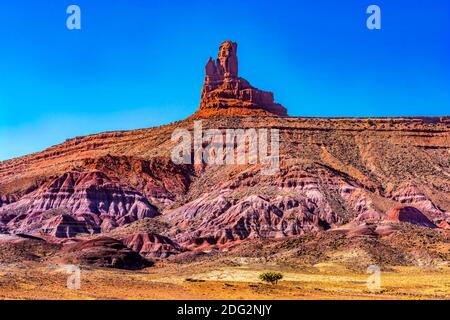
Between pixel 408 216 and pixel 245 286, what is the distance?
8094cm

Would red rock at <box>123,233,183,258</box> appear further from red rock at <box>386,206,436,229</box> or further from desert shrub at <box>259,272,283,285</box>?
desert shrub at <box>259,272,283,285</box>

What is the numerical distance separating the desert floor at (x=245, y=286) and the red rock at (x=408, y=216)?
4359 cm

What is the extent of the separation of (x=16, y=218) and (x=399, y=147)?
9612 cm

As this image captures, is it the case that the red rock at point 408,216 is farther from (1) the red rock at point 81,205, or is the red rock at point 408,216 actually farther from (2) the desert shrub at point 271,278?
(2) the desert shrub at point 271,278

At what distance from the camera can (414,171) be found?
608ft

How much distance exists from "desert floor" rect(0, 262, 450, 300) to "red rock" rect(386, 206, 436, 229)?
143 ft

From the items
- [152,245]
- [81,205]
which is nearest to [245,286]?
[152,245]

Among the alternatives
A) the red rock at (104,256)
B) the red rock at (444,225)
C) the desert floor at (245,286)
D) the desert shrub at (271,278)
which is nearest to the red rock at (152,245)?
the red rock at (104,256)

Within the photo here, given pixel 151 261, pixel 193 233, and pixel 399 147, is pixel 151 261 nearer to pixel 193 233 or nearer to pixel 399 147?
pixel 193 233

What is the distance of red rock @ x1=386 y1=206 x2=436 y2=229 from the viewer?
5669 inches

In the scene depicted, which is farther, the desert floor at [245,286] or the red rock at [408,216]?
the red rock at [408,216]

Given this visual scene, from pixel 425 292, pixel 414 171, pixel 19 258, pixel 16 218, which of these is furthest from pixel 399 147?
pixel 425 292

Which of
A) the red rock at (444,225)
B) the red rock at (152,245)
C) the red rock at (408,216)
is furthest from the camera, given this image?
the red rock at (444,225)

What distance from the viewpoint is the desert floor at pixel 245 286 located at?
60000mm
